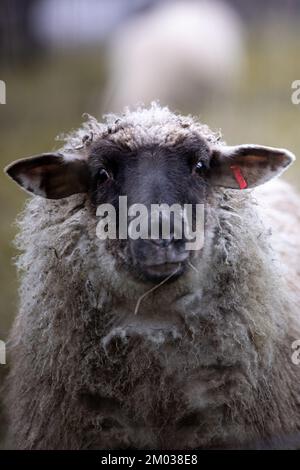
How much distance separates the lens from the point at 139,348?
3367 mm

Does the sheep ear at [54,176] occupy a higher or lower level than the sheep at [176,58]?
lower

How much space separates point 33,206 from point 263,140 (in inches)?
230

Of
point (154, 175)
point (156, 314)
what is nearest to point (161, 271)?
point (156, 314)

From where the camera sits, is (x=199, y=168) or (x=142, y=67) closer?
(x=199, y=168)

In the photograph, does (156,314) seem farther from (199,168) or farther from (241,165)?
(241,165)

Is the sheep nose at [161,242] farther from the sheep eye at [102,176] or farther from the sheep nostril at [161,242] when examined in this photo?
the sheep eye at [102,176]

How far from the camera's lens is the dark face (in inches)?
124

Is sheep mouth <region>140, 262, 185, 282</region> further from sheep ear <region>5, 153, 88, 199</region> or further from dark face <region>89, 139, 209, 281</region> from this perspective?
sheep ear <region>5, 153, 88, 199</region>

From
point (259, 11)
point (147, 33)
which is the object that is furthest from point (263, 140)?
point (259, 11)

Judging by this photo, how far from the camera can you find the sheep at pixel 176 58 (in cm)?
1058

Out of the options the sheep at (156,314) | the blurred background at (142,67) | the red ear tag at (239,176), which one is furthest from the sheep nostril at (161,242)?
the blurred background at (142,67)

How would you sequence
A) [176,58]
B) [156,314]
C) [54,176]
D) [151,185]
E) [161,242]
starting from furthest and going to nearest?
1. [176,58]
2. [54,176]
3. [156,314]
4. [151,185]
5. [161,242]

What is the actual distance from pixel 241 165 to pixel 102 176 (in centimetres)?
62

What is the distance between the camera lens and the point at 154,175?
331cm
